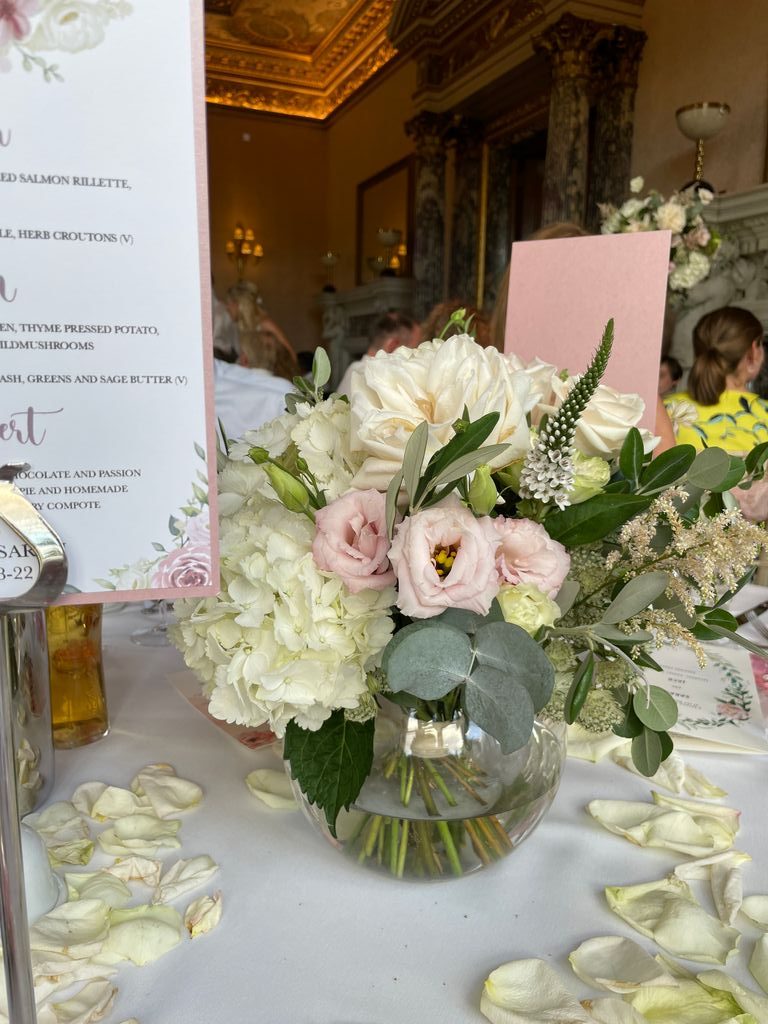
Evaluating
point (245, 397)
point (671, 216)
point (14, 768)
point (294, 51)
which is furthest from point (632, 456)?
point (294, 51)

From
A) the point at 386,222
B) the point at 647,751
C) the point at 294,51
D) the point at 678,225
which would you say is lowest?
the point at 647,751

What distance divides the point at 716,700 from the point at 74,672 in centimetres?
66

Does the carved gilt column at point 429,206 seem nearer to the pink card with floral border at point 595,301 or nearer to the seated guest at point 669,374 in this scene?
the seated guest at point 669,374

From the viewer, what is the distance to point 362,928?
1.55 feet

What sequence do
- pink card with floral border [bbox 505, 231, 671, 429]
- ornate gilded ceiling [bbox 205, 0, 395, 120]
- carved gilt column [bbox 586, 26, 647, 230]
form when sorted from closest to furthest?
pink card with floral border [bbox 505, 231, 671, 429]
carved gilt column [bbox 586, 26, 647, 230]
ornate gilded ceiling [bbox 205, 0, 395, 120]

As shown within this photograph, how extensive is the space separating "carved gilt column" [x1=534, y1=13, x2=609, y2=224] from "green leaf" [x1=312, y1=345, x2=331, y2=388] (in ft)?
15.3

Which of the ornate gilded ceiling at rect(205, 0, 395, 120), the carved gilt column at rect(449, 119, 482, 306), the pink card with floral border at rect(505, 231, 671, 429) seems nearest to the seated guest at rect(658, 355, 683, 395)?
the carved gilt column at rect(449, 119, 482, 306)

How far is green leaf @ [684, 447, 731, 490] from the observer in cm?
45

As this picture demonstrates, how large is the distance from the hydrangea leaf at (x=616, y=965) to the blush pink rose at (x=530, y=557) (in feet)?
0.73

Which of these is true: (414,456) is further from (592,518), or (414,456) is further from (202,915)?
(202,915)

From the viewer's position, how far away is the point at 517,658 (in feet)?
1.28

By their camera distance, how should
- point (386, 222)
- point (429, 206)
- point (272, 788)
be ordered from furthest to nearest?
point (386, 222) → point (429, 206) → point (272, 788)

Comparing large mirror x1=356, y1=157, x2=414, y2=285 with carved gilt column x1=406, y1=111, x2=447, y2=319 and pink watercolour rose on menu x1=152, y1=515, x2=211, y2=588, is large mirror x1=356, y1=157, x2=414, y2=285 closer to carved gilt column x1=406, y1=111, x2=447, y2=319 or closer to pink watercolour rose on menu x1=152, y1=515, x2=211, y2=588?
carved gilt column x1=406, y1=111, x2=447, y2=319

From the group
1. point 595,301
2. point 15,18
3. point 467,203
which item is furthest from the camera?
point 467,203
